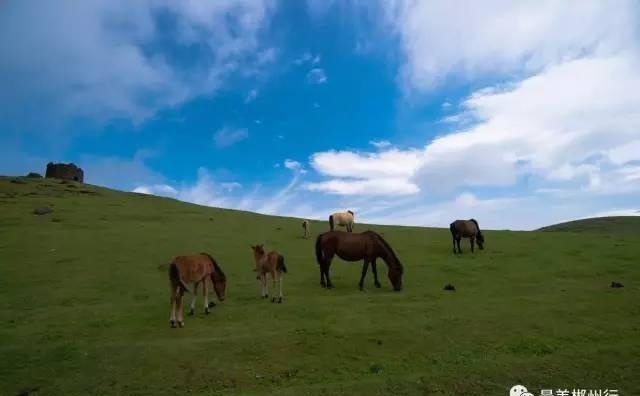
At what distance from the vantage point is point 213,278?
51.4 feet

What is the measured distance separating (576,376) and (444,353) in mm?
2664

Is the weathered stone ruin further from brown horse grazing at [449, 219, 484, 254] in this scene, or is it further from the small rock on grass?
brown horse grazing at [449, 219, 484, 254]

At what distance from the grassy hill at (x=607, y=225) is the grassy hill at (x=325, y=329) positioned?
1293 inches

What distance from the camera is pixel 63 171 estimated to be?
7350cm

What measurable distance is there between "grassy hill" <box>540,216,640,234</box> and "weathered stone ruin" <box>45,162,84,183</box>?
70.4 m

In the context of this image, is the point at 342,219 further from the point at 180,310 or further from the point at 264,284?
the point at 180,310

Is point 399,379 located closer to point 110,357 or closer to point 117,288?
point 110,357

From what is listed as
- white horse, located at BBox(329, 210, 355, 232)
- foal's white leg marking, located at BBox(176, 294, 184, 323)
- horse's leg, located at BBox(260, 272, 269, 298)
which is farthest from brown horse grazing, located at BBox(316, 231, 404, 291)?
white horse, located at BBox(329, 210, 355, 232)

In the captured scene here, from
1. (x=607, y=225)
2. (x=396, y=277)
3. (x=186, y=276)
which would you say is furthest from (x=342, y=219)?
(x=607, y=225)

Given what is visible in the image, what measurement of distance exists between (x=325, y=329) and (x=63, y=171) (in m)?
73.0

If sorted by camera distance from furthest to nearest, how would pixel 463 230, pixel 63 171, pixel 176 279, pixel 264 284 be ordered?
pixel 63 171
pixel 463 230
pixel 264 284
pixel 176 279

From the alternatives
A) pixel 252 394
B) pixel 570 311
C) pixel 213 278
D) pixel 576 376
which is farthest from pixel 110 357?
pixel 570 311

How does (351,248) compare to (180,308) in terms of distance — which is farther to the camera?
(351,248)

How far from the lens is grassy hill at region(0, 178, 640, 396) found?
9852 mm
